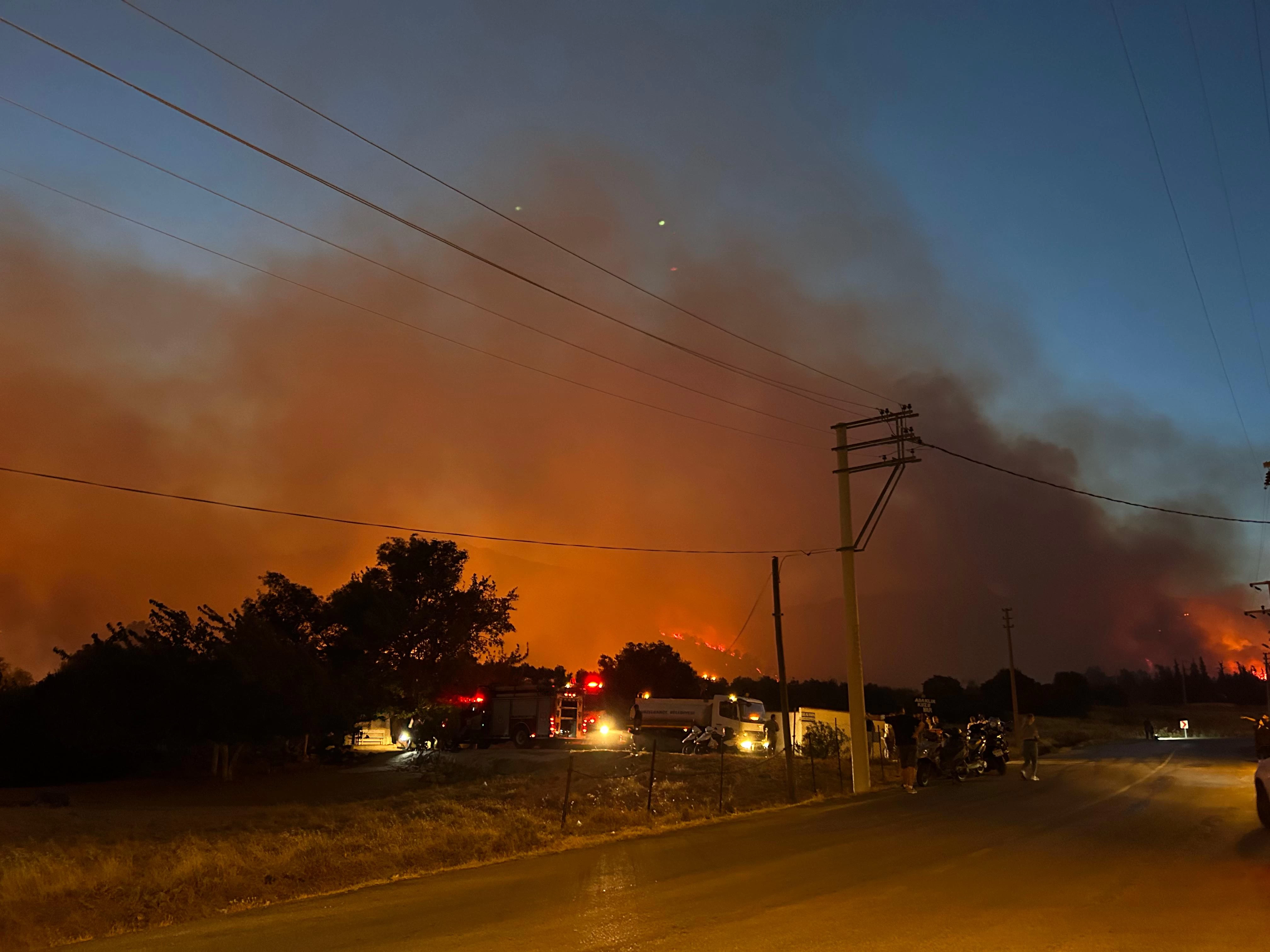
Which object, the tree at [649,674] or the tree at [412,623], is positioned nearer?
the tree at [412,623]

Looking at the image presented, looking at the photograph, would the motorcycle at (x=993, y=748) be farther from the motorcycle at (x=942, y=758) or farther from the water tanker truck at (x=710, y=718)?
the water tanker truck at (x=710, y=718)

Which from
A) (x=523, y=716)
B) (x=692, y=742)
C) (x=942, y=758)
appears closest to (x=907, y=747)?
(x=942, y=758)

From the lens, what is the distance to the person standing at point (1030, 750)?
2620 cm

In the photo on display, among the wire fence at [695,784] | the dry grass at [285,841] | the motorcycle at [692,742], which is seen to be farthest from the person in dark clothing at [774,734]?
the dry grass at [285,841]

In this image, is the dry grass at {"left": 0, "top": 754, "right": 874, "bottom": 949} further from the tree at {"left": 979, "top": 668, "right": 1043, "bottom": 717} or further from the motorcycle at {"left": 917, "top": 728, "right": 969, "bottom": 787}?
the tree at {"left": 979, "top": 668, "right": 1043, "bottom": 717}

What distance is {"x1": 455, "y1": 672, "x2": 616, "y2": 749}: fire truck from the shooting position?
48406mm

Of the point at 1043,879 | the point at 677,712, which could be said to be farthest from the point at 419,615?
the point at 1043,879

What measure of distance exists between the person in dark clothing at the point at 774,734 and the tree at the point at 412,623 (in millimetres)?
21492

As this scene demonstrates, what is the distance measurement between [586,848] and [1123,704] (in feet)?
486

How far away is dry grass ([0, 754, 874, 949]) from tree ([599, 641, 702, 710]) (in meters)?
99.9

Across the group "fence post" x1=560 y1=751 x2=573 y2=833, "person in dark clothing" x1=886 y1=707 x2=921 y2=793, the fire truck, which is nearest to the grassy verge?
the fire truck

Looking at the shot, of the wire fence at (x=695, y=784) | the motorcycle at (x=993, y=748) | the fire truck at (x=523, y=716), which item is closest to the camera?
the wire fence at (x=695, y=784)

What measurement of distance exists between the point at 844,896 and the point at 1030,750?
61.8ft

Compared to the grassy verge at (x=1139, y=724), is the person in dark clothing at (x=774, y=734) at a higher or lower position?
higher
